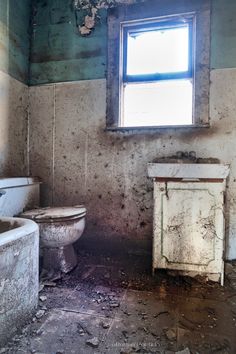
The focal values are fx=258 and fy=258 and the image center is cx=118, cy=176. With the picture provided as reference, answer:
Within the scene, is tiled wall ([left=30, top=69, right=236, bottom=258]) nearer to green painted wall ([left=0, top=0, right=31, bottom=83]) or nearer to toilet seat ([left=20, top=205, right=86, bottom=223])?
green painted wall ([left=0, top=0, right=31, bottom=83])

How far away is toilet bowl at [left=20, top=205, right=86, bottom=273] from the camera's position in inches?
73.2

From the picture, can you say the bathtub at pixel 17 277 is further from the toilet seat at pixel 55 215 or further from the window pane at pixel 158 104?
the window pane at pixel 158 104

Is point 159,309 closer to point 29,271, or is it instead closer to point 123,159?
point 29,271

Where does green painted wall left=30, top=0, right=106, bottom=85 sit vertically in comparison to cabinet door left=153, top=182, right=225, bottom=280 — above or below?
above

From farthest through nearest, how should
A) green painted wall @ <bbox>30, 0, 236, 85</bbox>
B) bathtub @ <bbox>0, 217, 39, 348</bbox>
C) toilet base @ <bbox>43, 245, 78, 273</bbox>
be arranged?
green painted wall @ <bbox>30, 0, 236, 85</bbox>
toilet base @ <bbox>43, 245, 78, 273</bbox>
bathtub @ <bbox>0, 217, 39, 348</bbox>

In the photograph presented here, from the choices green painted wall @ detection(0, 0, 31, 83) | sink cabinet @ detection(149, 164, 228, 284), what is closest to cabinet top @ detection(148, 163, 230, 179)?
sink cabinet @ detection(149, 164, 228, 284)

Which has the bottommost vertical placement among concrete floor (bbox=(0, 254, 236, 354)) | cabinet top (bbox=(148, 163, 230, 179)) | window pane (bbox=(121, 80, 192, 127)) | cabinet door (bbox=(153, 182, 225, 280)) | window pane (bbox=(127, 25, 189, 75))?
concrete floor (bbox=(0, 254, 236, 354))

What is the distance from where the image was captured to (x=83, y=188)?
2.48m

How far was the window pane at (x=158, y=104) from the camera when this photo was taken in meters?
2.26

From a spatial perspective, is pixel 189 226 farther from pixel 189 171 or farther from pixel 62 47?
pixel 62 47

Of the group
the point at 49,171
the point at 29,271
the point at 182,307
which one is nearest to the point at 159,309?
the point at 182,307

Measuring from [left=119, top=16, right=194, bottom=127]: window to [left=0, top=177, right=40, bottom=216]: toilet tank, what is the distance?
3.37 feet

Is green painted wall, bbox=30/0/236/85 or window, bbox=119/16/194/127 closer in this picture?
window, bbox=119/16/194/127

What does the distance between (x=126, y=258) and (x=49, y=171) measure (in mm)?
1129
